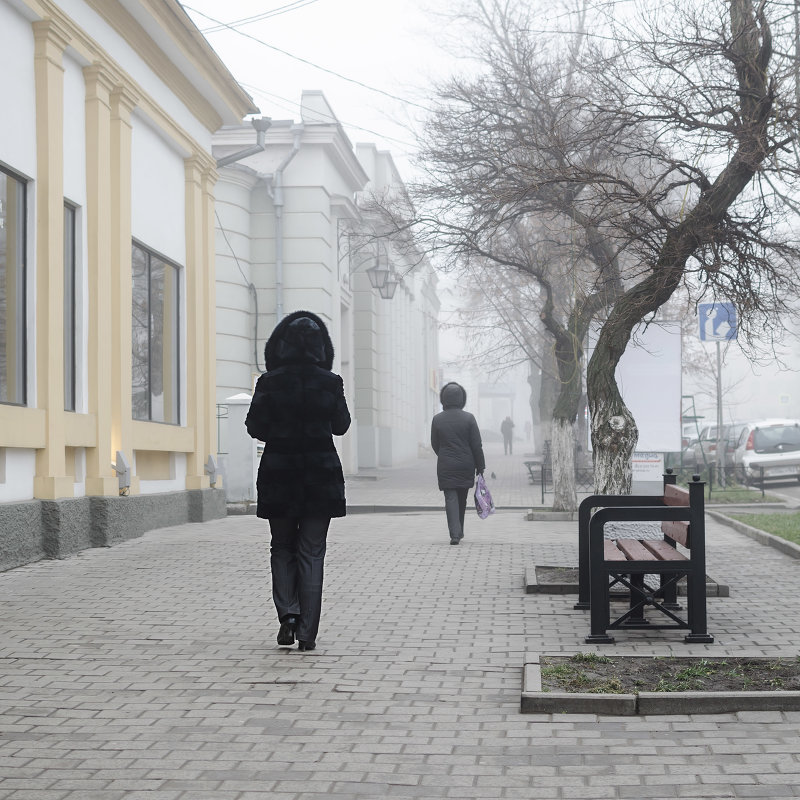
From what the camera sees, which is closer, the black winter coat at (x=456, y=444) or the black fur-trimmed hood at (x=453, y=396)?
the black winter coat at (x=456, y=444)

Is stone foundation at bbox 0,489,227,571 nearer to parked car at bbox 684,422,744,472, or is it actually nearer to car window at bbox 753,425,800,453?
parked car at bbox 684,422,744,472

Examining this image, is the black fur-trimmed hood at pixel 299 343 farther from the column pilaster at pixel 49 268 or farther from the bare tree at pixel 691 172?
the column pilaster at pixel 49 268

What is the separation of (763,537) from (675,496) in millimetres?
5817

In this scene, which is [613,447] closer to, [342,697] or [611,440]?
[611,440]

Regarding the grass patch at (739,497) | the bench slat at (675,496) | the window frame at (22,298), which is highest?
the window frame at (22,298)

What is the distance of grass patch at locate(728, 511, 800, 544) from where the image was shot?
1299cm

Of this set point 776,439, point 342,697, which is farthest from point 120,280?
point 776,439

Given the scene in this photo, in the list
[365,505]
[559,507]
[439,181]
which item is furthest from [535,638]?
[365,505]

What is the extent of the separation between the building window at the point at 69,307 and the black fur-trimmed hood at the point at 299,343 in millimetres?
5911

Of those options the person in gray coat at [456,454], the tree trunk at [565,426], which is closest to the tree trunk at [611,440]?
the person in gray coat at [456,454]

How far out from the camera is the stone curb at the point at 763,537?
11.7 metres

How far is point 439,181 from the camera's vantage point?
51.4 ft

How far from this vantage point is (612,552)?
7375 mm

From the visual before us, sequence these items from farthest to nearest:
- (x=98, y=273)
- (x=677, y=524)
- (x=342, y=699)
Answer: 1. (x=98, y=273)
2. (x=677, y=524)
3. (x=342, y=699)
